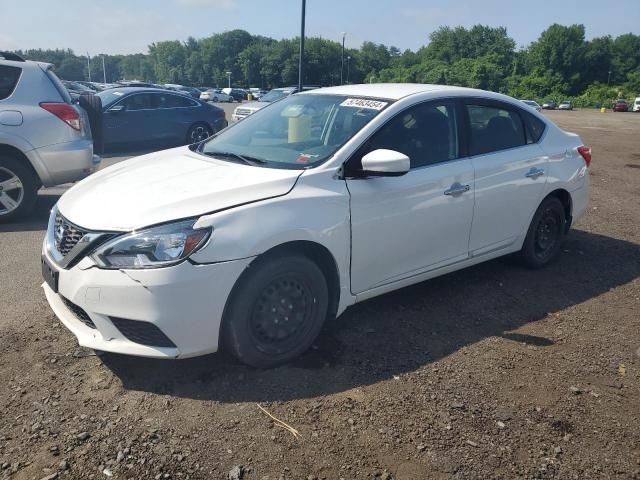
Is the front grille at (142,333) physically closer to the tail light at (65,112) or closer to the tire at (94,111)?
the tail light at (65,112)

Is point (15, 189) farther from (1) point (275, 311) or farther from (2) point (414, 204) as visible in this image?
(2) point (414, 204)

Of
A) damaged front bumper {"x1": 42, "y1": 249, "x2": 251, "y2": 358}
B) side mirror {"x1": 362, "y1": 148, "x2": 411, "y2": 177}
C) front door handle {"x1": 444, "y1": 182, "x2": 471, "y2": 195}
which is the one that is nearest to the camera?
damaged front bumper {"x1": 42, "y1": 249, "x2": 251, "y2": 358}

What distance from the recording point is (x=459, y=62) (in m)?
90.6

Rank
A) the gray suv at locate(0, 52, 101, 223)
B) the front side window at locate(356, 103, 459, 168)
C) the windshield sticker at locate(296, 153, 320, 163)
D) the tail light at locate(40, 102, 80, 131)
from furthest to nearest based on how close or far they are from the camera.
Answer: the tail light at locate(40, 102, 80, 131) → the gray suv at locate(0, 52, 101, 223) → the front side window at locate(356, 103, 459, 168) → the windshield sticker at locate(296, 153, 320, 163)

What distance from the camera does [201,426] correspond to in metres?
2.84

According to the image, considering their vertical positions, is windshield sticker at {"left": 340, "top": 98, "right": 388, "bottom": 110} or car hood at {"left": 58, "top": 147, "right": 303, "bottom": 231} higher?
windshield sticker at {"left": 340, "top": 98, "right": 388, "bottom": 110}

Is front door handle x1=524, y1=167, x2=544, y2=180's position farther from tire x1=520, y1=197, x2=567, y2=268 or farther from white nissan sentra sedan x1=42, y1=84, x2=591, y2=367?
tire x1=520, y1=197, x2=567, y2=268

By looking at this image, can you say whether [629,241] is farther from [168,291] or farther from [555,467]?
[168,291]

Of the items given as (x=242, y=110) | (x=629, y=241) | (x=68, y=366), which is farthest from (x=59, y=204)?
(x=242, y=110)

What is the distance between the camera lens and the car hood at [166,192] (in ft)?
10.0

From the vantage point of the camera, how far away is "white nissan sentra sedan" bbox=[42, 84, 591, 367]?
9.74 feet

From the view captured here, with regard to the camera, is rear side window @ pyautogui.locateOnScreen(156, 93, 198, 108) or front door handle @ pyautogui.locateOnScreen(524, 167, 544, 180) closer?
front door handle @ pyautogui.locateOnScreen(524, 167, 544, 180)

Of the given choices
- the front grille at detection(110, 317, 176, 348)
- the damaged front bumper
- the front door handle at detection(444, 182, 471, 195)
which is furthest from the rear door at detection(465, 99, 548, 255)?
the front grille at detection(110, 317, 176, 348)

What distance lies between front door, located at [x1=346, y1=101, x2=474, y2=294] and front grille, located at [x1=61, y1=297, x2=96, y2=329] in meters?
1.58
